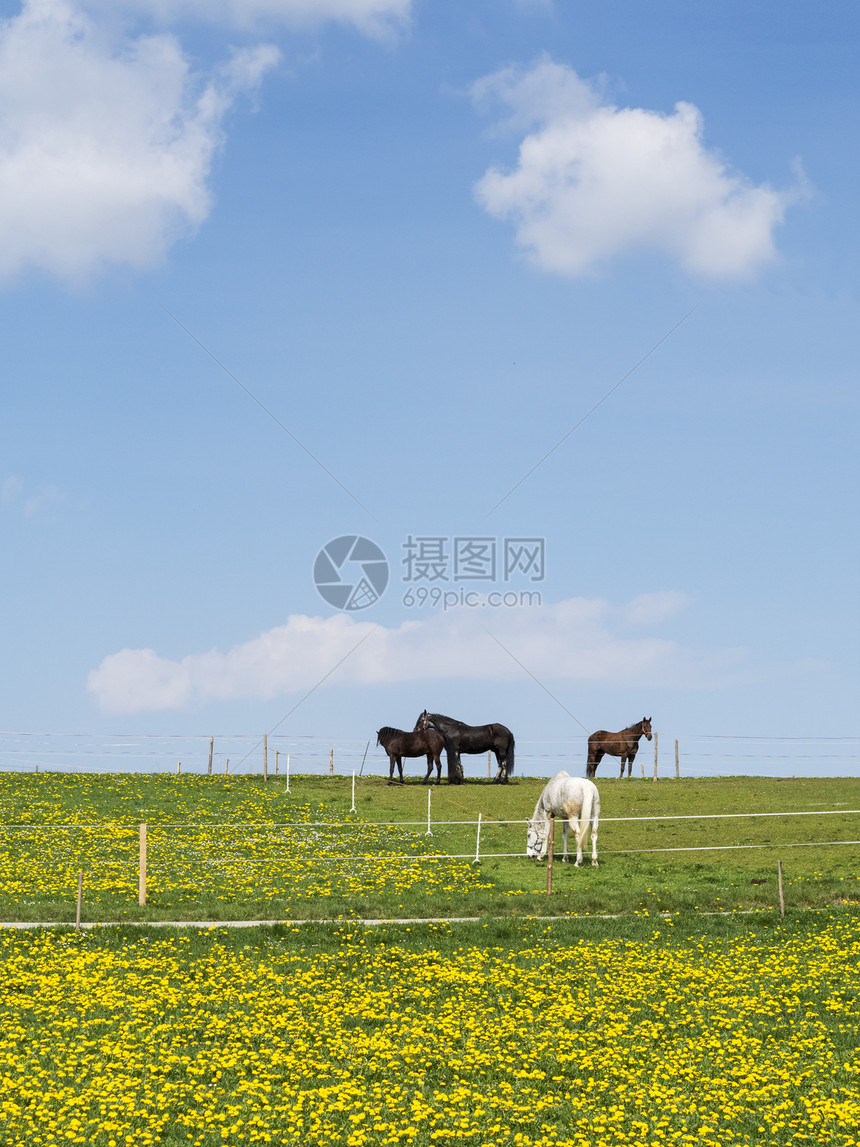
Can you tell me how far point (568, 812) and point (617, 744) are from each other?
21.5 m

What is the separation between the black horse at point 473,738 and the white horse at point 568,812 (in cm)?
1698

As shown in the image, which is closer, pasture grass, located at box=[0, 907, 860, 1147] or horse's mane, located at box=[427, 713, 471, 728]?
pasture grass, located at box=[0, 907, 860, 1147]

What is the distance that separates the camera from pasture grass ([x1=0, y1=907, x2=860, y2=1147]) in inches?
506

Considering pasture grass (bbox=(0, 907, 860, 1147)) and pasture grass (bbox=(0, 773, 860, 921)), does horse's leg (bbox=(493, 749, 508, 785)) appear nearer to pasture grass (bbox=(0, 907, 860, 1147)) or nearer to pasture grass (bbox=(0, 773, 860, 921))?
pasture grass (bbox=(0, 773, 860, 921))

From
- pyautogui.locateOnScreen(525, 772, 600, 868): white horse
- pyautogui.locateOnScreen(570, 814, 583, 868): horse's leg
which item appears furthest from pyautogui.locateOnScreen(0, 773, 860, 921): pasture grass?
pyautogui.locateOnScreen(525, 772, 600, 868): white horse

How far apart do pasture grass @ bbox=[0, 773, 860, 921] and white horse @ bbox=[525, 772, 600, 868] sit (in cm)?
84

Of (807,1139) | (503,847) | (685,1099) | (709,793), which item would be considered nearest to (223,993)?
(685,1099)

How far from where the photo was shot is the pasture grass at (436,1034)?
1285cm

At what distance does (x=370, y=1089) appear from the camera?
13.8m

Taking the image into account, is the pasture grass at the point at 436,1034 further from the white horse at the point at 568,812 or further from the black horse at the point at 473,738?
the black horse at the point at 473,738

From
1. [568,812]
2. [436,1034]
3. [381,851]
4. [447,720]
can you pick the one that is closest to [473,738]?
[447,720]

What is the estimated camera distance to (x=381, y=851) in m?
32.5

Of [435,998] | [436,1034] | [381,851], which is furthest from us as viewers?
[381,851]

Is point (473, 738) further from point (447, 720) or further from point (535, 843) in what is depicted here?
point (535, 843)
